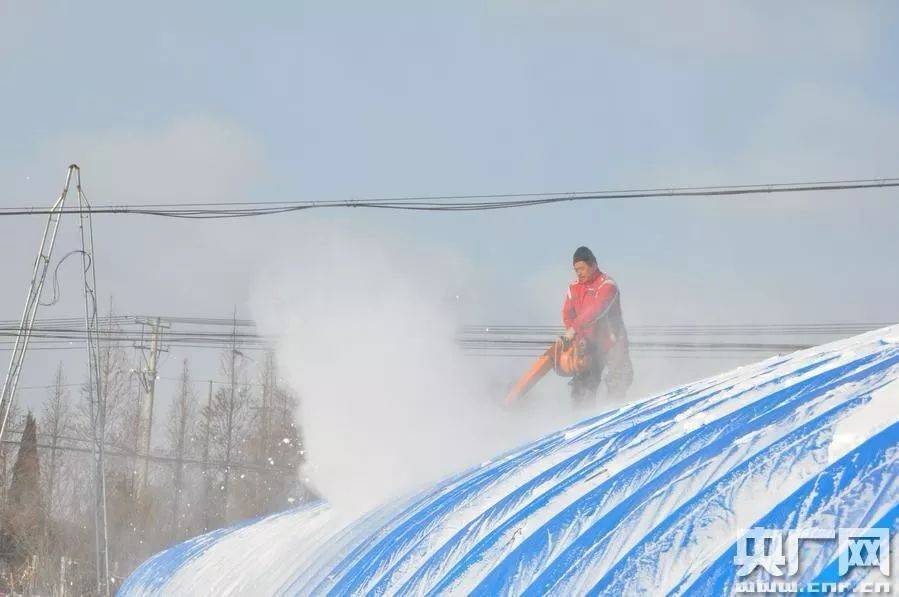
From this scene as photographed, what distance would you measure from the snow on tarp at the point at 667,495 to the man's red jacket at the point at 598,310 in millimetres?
4776

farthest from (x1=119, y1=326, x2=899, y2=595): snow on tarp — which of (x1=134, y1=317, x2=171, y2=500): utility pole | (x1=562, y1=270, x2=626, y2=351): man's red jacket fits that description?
(x1=134, y1=317, x2=171, y2=500): utility pole

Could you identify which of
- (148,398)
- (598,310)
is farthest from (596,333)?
(148,398)

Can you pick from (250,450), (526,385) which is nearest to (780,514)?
(526,385)

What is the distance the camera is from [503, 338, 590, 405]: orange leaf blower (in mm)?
12516

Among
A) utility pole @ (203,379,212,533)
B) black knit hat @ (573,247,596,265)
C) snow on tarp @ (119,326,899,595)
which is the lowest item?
snow on tarp @ (119,326,899,595)

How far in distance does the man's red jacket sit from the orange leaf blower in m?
0.19

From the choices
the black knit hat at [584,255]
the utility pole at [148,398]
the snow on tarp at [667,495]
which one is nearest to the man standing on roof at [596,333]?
the black knit hat at [584,255]

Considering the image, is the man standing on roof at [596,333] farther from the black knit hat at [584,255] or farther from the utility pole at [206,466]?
the utility pole at [206,466]

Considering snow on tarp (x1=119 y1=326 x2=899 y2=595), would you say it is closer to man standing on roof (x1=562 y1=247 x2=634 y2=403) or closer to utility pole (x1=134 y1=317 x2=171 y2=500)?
man standing on roof (x1=562 y1=247 x2=634 y2=403)

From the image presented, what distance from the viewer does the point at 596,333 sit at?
40.9 feet

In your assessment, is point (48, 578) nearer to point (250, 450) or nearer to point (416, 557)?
point (250, 450)

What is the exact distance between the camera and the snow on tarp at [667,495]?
3.89 metres

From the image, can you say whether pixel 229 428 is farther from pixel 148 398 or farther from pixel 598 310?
pixel 598 310

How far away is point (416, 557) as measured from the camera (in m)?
5.82
